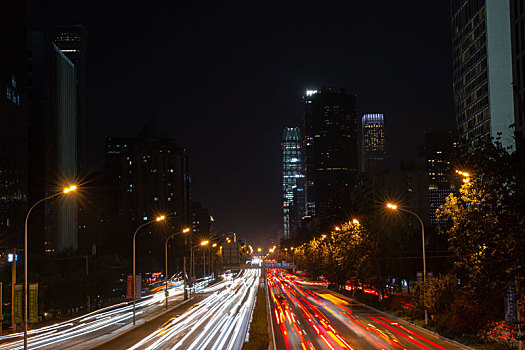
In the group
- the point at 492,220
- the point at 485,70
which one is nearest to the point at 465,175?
the point at 492,220

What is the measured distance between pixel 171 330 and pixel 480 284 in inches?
1115

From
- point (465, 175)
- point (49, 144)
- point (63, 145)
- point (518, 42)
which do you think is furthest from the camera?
point (63, 145)

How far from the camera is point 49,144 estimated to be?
418 feet

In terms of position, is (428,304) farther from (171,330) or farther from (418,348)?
(171,330)

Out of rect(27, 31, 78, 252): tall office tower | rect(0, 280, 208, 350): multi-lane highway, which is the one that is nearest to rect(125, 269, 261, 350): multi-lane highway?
rect(0, 280, 208, 350): multi-lane highway

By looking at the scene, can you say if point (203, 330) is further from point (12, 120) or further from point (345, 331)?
point (12, 120)

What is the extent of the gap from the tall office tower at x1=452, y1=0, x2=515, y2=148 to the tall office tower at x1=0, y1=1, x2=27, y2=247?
8493 centimetres

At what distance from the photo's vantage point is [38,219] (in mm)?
108750

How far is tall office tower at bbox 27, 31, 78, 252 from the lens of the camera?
11800 centimetres

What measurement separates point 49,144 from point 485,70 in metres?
97.3

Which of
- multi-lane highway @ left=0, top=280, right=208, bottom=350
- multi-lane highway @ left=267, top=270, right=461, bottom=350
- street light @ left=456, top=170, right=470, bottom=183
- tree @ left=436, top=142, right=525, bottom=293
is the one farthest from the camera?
multi-lane highway @ left=0, top=280, right=208, bottom=350

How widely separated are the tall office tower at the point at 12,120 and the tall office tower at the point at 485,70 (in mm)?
84927

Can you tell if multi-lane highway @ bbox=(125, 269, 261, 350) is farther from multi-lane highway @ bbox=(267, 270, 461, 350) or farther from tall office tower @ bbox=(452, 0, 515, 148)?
tall office tower @ bbox=(452, 0, 515, 148)

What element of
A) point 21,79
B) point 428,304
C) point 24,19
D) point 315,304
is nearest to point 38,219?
point 21,79
